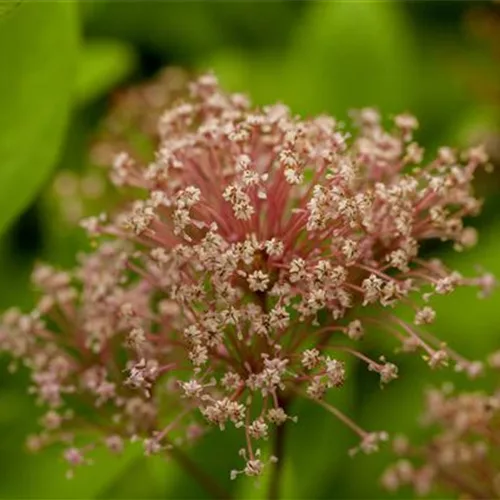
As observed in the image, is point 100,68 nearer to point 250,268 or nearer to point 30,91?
point 30,91

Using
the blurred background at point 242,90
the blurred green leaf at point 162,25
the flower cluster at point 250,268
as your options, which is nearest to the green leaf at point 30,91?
the blurred background at point 242,90

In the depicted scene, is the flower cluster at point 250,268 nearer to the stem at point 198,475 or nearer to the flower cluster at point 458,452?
the stem at point 198,475

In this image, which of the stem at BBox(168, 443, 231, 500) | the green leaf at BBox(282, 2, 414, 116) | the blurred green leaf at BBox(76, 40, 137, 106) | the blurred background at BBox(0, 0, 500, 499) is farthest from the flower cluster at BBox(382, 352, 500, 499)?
the blurred green leaf at BBox(76, 40, 137, 106)

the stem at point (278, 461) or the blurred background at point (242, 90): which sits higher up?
the blurred background at point (242, 90)

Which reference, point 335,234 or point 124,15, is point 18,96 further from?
point 124,15

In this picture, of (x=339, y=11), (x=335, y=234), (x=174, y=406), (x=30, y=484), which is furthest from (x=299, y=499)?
(x=339, y=11)

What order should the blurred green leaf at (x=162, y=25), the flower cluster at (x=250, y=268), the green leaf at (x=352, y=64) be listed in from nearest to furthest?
the flower cluster at (x=250, y=268) < the green leaf at (x=352, y=64) < the blurred green leaf at (x=162, y=25)

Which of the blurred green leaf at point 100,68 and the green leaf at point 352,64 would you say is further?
the blurred green leaf at point 100,68

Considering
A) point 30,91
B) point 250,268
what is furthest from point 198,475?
point 30,91

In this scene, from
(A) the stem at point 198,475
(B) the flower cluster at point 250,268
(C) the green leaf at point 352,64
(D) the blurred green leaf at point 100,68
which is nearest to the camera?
(B) the flower cluster at point 250,268
